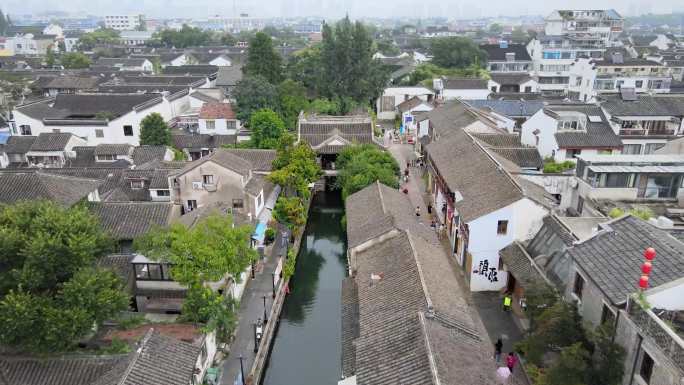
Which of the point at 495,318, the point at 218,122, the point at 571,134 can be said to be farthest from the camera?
the point at 218,122

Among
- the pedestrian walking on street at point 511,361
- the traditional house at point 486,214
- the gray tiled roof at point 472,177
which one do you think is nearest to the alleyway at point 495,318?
the pedestrian walking on street at point 511,361

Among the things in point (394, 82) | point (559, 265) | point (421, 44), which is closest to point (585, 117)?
point (559, 265)

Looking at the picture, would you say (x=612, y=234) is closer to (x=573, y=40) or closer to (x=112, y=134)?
(x=112, y=134)

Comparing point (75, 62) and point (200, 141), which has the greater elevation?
point (75, 62)

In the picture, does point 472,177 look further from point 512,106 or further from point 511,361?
point 512,106

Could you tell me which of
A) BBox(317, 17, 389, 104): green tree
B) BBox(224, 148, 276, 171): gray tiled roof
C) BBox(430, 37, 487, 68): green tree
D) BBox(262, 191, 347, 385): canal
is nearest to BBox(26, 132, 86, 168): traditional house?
BBox(224, 148, 276, 171): gray tiled roof

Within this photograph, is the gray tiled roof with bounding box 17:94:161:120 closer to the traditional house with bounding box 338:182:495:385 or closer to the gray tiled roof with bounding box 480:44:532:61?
the traditional house with bounding box 338:182:495:385

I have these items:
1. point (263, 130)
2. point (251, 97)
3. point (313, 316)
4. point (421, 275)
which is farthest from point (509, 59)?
point (421, 275)
